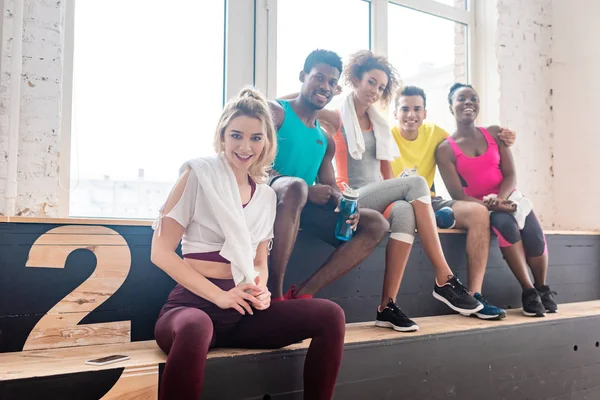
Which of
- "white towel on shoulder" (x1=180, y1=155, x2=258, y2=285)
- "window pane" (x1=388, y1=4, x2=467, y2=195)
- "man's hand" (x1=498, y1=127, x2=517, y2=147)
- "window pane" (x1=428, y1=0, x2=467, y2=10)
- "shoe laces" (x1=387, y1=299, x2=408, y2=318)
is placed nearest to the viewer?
"white towel on shoulder" (x1=180, y1=155, x2=258, y2=285)

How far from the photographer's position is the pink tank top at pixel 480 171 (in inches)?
99.8

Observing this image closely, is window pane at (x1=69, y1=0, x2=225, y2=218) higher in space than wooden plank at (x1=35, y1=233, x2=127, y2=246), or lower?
higher

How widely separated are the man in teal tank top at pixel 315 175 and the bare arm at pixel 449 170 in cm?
76

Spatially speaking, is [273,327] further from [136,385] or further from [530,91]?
[530,91]

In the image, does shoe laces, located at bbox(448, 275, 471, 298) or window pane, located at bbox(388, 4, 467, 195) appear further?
window pane, located at bbox(388, 4, 467, 195)

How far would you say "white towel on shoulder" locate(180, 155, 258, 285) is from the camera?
54.3 inches

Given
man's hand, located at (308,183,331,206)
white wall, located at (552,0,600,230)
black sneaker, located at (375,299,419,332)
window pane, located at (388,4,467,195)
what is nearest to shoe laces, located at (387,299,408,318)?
black sneaker, located at (375,299,419,332)

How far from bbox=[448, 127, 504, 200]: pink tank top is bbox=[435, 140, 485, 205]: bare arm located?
0.03m

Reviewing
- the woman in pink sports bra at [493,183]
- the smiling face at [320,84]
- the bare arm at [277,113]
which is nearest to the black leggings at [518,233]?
the woman in pink sports bra at [493,183]

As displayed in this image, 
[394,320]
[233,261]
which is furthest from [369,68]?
[233,261]

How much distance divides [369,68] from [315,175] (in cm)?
55

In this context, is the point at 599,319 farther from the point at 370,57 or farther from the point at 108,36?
the point at 108,36

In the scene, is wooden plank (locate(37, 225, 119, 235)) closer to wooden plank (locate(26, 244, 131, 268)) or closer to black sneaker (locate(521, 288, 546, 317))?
wooden plank (locate(26, 244, 131, 268))

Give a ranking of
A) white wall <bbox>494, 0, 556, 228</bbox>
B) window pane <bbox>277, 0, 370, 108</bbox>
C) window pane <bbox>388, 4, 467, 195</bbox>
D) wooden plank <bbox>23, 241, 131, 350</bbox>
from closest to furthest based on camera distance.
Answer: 1. wooden plank <bbox>23, 241, 131, 350</bbox>
2. window pane <bbox>277, 0, 370, 108</bbox>
3. window pane <bbox>388, 4, 467, 195</bbox>
4. white wall <bbox>494, 0, 556, 228</bbox>
